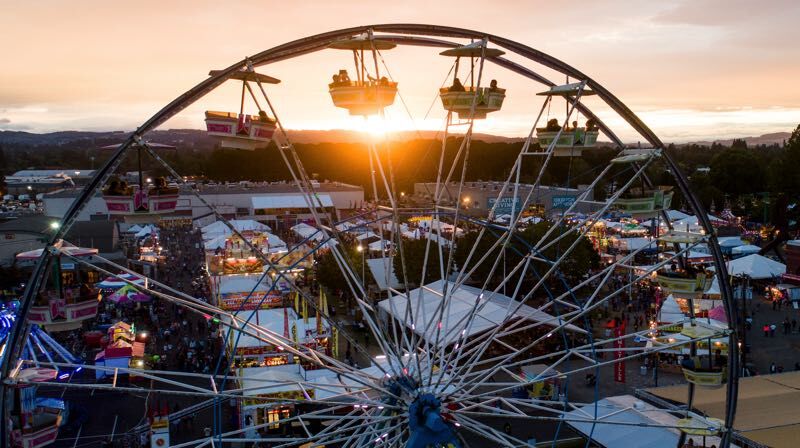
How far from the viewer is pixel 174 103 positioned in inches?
276

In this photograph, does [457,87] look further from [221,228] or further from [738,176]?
[738,176]

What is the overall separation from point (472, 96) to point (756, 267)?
23546 mm

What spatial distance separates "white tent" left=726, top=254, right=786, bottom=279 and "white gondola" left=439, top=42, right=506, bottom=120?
21.1 meters

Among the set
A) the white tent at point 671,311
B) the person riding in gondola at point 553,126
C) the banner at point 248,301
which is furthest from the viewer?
the banner at point 248,301

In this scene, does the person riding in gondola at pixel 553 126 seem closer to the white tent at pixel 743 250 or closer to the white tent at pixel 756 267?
the white tent at pixel 756 267

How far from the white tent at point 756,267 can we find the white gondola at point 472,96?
69.2 ft

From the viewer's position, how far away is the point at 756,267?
90.9ft

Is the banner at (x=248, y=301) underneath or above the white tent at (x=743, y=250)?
underneath

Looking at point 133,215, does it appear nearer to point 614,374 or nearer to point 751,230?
point 614,374

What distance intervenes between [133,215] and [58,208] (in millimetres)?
49897

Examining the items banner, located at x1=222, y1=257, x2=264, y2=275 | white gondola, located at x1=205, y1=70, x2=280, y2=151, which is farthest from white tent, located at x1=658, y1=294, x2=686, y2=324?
white gondola, located at x1=205, y1=70, x2=280, y2=151

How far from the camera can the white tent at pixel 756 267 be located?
27.0 m

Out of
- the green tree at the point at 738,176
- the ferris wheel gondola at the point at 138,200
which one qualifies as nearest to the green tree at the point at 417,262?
the ferris wheel gondola at the point at 138,200

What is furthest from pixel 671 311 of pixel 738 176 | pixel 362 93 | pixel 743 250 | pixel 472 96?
pixel 738 176
